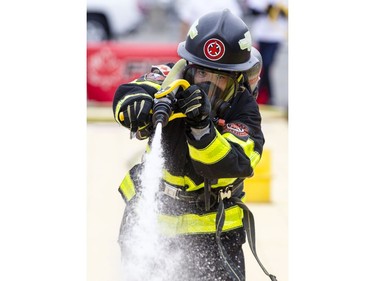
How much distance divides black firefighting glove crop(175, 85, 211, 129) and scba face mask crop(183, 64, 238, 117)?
29cm

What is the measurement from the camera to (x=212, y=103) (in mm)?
4516

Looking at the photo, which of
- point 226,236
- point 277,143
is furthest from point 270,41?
point 226,236

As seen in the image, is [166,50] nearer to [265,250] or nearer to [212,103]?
[265,250]

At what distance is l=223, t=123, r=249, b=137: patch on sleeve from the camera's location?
440 centimetres

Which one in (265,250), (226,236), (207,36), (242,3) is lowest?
(265,250)

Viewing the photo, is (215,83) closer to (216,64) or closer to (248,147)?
(216,64)

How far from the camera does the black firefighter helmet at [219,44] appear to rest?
443 centimetres

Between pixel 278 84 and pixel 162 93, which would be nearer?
pixel 162 93

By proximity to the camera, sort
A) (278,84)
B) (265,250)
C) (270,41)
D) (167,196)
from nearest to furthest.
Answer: (167,196) < (265,250) < (270,41) < (278,84)

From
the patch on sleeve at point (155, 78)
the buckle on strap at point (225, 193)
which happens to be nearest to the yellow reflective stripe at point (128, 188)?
the buckle on strap at point (225, 193)

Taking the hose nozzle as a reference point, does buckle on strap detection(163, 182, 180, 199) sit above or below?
below

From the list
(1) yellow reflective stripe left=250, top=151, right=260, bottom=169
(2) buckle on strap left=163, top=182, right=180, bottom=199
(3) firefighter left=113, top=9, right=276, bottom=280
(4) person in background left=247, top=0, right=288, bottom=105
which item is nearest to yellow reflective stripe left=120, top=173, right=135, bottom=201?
(3) firefighter left=113, top=9, right=276, bottom=280

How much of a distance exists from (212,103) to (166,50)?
29.0 feet

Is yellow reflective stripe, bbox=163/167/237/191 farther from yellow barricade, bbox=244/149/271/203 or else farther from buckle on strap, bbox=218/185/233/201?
yellow barricade, bbox=244/149/271/203
